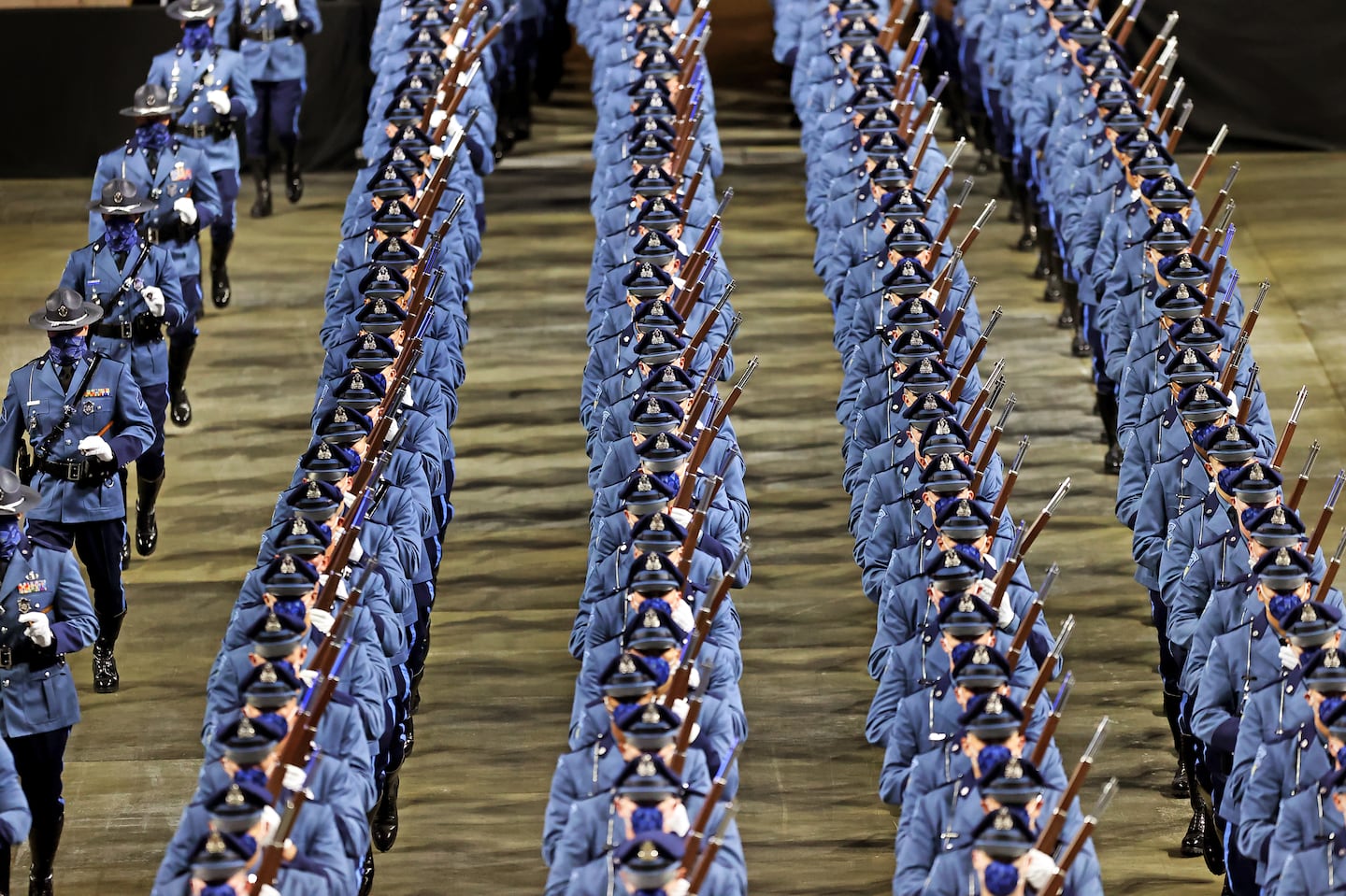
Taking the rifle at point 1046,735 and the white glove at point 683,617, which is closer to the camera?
the rifle at point 1046,735

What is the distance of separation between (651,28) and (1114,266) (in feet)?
13.0

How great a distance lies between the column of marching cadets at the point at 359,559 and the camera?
8.85m

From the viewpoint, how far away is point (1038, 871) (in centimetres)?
844

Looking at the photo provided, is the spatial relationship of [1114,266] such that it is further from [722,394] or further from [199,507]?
[199,507]

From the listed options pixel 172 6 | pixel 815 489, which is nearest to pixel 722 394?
pixel 815 489

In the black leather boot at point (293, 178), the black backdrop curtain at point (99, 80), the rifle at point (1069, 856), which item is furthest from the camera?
the black backdrop curtain at point (99, 80)

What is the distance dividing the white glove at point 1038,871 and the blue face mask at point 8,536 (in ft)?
15.2

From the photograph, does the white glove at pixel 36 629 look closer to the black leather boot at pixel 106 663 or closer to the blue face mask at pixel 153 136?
the black leather boot at pixel 106 663

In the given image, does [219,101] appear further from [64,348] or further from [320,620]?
[320,620]

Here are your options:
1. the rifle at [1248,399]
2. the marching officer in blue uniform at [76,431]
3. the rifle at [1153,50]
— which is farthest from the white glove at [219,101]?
the rifle at [1248,399]

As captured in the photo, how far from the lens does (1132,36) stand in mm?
17812

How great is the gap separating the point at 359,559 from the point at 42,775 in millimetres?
1677

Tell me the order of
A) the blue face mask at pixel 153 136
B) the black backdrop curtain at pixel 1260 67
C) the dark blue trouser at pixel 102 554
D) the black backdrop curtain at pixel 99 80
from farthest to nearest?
the black backdrop curtain at pixel 1260 67, the black backdrop curtain at pixel 99 80, the blue face mask at pixel 153 136, the dark blue trouser at pixel 102 554

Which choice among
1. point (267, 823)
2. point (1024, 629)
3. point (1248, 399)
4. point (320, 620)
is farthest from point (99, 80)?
point (1024, 629)
